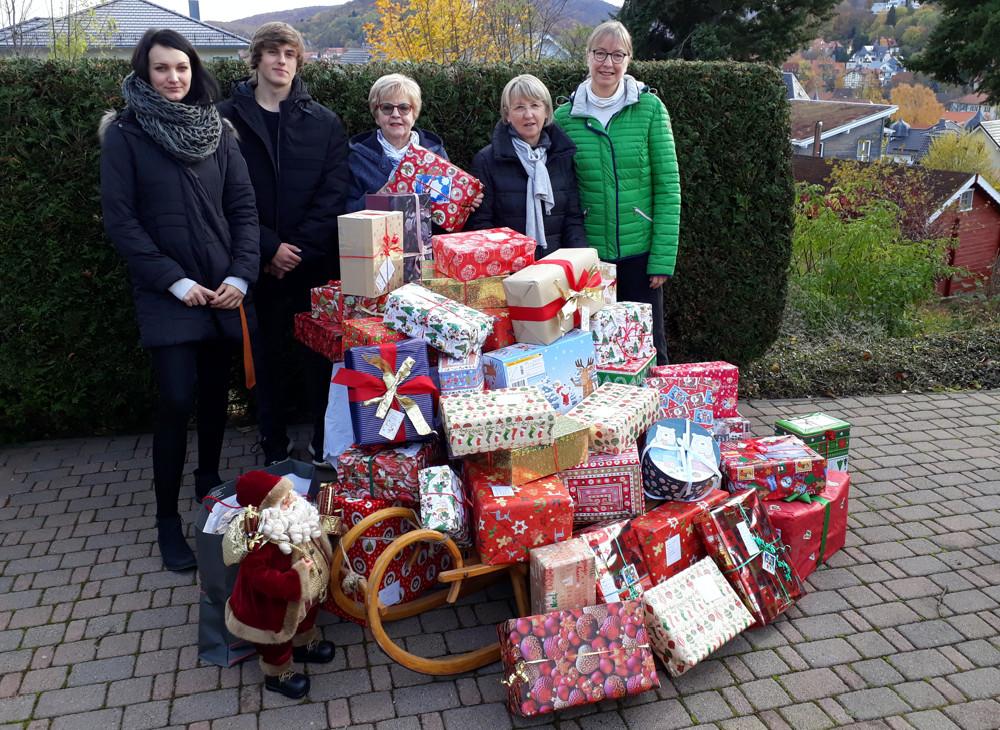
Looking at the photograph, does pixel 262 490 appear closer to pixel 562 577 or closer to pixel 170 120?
pixel 562 577

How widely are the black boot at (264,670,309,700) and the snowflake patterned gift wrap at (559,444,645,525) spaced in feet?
4.21

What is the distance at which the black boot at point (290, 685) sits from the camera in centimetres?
308

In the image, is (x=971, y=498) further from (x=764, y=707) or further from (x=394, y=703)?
(x=394, y=703)

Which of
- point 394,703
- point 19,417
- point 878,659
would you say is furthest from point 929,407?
point 19,417

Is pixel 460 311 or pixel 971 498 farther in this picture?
pixel 971 498

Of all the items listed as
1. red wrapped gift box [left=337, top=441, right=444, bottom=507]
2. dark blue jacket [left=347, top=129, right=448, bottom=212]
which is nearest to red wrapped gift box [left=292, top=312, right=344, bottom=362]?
dark blue jacket [left=347, top=129, right=448, bottom=212]

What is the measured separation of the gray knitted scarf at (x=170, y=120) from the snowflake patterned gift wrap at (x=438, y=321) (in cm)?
109

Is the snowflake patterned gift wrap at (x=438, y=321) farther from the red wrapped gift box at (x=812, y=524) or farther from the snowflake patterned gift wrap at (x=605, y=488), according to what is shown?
the red wrapped gift box at (x=812, y=524)

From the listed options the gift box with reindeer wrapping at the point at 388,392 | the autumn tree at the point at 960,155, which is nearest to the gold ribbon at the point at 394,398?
the gift box with reindeer wrapping at the point at 388,392

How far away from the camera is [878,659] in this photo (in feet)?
10.9

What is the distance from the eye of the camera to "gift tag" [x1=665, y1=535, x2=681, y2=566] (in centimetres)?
350

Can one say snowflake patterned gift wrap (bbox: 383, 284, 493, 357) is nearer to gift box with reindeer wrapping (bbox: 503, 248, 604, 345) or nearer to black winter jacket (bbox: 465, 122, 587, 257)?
gift box with reindeer wrapping (bbox: 503, 248, 604, 345)

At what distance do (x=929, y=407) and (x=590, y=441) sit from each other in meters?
3.72

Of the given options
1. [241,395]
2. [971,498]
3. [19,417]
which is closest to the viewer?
[971,498]
